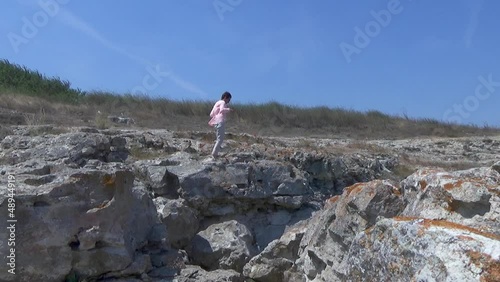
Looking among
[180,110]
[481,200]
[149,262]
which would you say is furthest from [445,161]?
[481,200]

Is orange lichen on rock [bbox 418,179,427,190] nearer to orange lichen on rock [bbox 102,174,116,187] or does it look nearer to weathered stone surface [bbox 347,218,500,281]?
weathered stone surface [bbox 347,218,500,281]

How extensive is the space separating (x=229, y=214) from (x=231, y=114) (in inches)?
687

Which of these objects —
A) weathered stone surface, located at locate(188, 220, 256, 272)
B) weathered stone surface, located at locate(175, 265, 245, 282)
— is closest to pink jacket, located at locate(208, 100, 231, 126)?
weathered stone surface, located at locate(188, 220, 256, 272)

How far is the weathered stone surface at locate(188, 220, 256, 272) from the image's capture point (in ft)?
29.6

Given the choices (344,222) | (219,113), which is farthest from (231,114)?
(344,222)

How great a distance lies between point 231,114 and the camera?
95.2 feet

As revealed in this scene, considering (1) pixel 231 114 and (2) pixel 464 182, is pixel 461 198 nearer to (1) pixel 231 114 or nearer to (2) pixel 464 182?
(2) pixel 464 182

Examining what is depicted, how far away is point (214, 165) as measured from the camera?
1193 centimetres

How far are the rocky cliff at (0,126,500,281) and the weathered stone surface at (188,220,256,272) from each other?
2cm

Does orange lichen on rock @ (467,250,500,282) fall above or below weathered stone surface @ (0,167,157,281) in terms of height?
below

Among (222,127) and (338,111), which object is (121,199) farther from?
(338,111)

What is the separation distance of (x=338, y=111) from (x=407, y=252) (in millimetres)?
30020

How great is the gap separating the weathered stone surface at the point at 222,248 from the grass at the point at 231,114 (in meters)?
13.2

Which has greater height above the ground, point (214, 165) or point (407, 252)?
point (214, 165)
